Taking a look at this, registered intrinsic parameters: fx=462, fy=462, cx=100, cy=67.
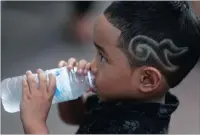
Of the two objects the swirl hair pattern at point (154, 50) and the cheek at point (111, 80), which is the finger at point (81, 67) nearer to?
the cheek at point (111, 80)

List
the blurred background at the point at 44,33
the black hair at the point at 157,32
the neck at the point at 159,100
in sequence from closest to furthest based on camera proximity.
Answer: the black hair at the point at 157,32, the neck at the point at 159,100, the blurred background at the point at 44,33

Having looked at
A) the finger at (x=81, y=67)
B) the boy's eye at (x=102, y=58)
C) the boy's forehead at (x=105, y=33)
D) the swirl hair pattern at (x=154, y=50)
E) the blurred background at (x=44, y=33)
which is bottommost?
the blurred background at (x=44, y=33)

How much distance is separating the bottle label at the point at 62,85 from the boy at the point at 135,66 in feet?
0.28

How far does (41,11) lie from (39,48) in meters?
0.67

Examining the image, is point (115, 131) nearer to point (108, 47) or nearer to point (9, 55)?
point (108, 47)

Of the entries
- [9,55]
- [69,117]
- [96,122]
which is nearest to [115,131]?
[96,122]

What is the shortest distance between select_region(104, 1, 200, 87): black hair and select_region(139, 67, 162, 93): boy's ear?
0.8 inches

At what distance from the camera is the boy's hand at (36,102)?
1606mm

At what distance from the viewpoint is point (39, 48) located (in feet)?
16.8

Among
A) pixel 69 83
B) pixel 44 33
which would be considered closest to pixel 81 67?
pixel 69 83

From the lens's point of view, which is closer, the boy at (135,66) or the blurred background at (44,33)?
the boy at (135,66)

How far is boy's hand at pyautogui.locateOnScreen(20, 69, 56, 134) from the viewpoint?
161 centimetres

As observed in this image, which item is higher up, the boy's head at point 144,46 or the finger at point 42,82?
the boy's head at point 144,46

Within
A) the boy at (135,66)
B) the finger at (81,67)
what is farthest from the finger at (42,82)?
the finger at (81,67)
